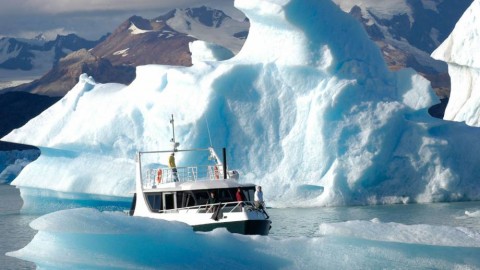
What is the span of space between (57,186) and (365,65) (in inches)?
458

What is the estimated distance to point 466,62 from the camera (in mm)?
41219

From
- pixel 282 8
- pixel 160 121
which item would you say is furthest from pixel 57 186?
pixel 282 8

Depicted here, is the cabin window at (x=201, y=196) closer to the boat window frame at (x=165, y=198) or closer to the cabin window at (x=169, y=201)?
the boat window frame at (x=165, y=198)

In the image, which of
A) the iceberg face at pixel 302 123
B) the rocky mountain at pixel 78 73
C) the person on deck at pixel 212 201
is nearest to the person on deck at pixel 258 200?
the person on deck at pixel 212 201

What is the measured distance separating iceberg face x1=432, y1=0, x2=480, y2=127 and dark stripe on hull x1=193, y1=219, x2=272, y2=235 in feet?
72.0

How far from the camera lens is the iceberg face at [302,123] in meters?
30.3

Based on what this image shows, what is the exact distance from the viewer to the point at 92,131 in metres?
33.8

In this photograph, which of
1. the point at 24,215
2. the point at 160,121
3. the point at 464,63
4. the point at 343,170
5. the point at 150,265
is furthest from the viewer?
the point at 464,63

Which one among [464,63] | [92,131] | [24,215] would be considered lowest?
[24,215]

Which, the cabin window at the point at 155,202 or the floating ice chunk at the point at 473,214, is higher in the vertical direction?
the cabin window at the point at 155,202

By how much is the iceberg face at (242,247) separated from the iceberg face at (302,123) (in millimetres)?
14838

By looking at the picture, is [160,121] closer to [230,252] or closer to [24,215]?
[24,215]

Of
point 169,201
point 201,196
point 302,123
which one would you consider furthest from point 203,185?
point 302,123

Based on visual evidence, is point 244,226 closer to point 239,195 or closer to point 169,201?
point 239,195
